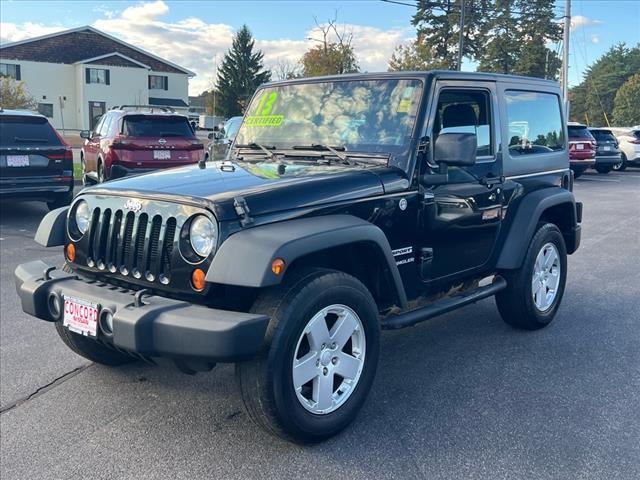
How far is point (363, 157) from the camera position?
159 inches

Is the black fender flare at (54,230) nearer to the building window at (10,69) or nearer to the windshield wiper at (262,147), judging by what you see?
the windshield wiper at (262,147)

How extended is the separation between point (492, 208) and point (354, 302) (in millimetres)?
1787

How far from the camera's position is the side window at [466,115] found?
422cm

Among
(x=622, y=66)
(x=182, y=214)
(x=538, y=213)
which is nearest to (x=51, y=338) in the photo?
(x=182, y=214)

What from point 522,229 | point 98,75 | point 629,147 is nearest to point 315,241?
point 522,229

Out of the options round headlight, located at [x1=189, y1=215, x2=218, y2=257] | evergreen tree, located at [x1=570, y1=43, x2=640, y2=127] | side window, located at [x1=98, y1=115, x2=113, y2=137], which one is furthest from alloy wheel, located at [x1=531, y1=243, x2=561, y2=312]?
evergreen tree, located at [x1=570, y1=43, x2=640, y2=127]

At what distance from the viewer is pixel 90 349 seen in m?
4.16

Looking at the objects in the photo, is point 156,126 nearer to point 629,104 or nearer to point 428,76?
point 428,76

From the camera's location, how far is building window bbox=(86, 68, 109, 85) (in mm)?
52812

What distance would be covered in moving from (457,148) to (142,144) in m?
9.04

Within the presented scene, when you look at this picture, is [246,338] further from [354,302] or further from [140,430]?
[140,430]

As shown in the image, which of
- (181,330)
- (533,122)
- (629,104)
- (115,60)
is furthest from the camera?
(629,104)

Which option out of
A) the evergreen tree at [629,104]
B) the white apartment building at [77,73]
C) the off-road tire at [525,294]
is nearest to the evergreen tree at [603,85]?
the evergreen tree at [629,104]

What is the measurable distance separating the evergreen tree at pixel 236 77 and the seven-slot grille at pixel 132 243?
60003 mm
